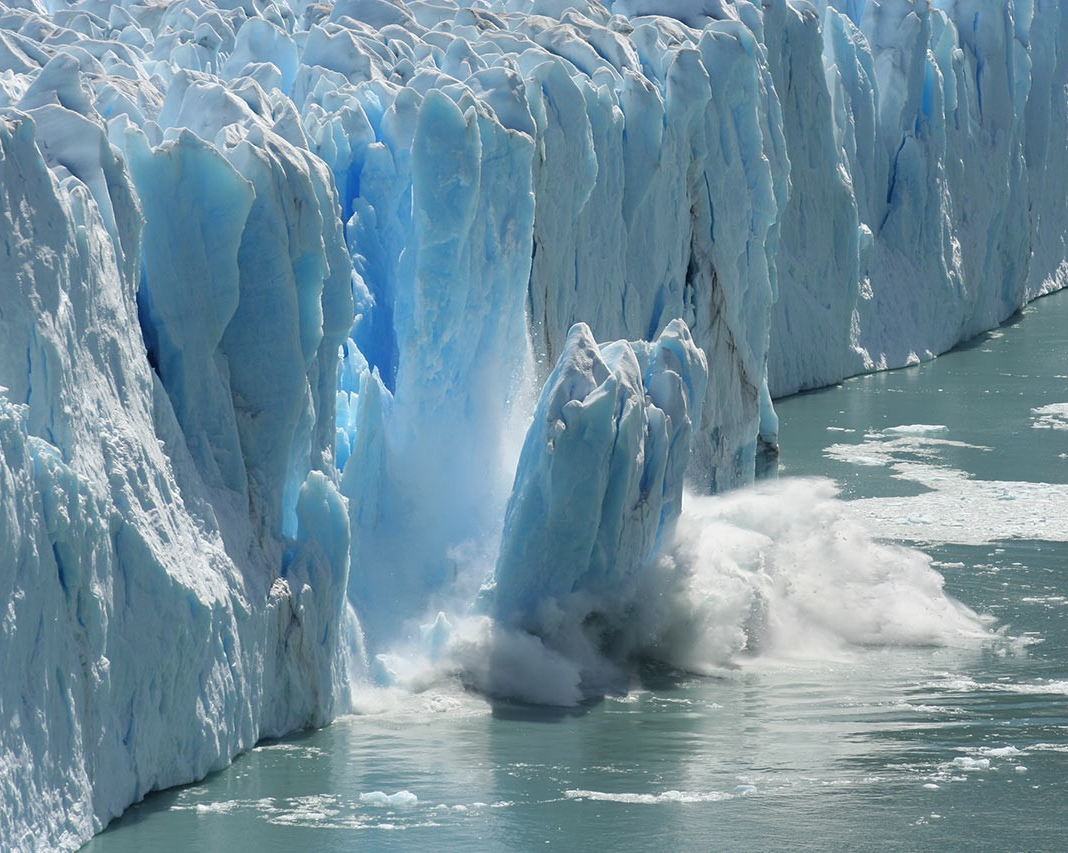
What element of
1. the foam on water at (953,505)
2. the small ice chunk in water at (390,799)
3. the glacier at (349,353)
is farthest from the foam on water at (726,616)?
the small ice chunk in water at (390,799)

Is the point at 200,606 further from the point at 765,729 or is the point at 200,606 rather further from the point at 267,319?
the point at 765,729

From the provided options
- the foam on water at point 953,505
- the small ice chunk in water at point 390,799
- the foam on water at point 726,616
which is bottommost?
the small ice chunk in water at point 390,799

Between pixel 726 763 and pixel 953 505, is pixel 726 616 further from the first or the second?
pixel 953 505

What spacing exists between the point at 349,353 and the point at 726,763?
3894mm

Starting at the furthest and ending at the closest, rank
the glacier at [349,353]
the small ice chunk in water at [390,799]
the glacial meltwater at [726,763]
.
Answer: the small ice chunk in water at [390,799], the glacial meltwater at [726,763], the glacier at [349,353]

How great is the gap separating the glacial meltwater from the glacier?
1.14ft

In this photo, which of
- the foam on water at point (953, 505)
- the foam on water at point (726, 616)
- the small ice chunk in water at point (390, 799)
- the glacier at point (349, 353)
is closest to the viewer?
the glacier at point (349, 353)

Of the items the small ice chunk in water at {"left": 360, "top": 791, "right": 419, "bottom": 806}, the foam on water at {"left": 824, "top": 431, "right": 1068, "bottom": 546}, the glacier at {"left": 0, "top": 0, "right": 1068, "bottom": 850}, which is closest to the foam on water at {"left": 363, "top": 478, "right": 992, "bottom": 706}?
the glacier at {"left": 0, "top": 0, "right": 1068, "bottom": 850}

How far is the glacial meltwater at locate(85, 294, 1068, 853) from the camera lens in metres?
9.28

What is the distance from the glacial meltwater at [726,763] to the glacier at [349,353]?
347mm

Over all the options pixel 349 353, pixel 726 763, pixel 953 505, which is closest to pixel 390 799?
pixel 726 763

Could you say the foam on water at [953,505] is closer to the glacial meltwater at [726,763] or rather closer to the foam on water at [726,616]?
the glacial meltwater at [726,763]

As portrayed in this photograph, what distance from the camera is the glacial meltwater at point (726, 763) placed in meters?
9.28

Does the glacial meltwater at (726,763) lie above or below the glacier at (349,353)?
below
